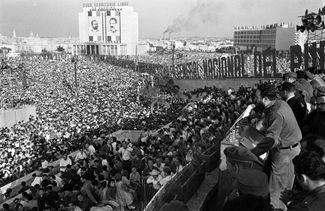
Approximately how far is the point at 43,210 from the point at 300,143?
4070 millimetres

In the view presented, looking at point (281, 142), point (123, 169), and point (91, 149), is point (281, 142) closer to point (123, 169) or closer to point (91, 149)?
point (123, 169)

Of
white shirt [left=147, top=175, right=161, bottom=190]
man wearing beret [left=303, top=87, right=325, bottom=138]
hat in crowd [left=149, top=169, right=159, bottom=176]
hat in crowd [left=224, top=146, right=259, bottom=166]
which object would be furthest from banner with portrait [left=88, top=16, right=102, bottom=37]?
hat in crowd [left=224, top=146, right=259, bottom=166]

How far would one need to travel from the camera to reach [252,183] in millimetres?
2361

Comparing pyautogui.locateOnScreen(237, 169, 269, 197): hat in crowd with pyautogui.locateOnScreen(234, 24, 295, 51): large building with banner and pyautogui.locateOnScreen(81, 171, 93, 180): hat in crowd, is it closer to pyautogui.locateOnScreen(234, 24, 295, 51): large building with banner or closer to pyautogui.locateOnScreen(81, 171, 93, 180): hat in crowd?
pyautogui.locateOnScreen(81, 171, 93, 180): hat in crowd

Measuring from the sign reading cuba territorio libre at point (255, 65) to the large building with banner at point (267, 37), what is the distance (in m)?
42.7

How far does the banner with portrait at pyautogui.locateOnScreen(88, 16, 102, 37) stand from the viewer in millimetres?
116125

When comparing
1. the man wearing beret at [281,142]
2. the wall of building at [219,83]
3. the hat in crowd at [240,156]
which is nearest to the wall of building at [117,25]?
the wall of building at [219,83]

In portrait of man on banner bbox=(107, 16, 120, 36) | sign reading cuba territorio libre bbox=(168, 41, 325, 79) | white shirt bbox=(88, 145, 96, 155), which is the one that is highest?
portrait of man on banner bbox=(107, 16, 120, 36)

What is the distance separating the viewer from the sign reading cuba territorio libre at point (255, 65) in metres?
19.6

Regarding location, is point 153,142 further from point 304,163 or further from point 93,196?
point 304,163

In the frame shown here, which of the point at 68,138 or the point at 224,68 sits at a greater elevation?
the point at 224,68

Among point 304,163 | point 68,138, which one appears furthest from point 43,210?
point 68,138

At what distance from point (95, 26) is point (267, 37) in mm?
48329

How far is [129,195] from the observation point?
5781 mm
